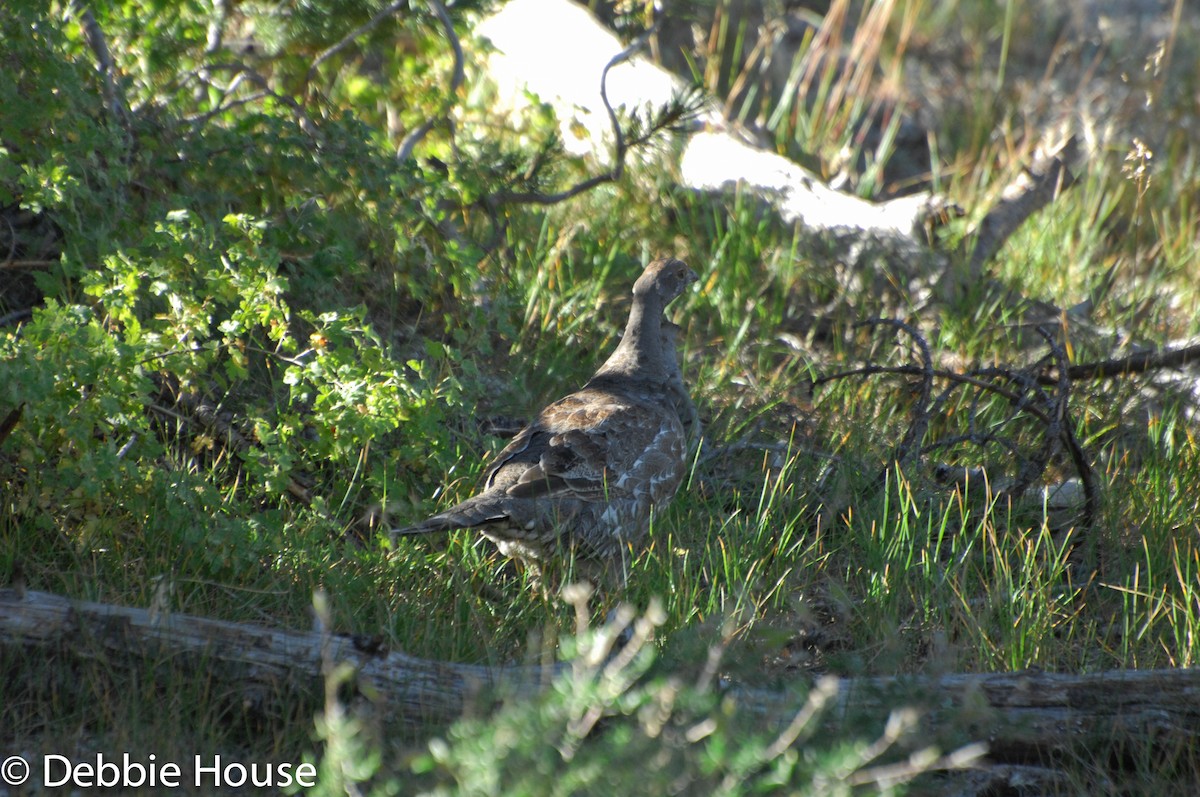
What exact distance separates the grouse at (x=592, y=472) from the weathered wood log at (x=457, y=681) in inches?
30.7

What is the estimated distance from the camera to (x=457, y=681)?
10.1ft

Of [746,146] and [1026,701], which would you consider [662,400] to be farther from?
[746,146]

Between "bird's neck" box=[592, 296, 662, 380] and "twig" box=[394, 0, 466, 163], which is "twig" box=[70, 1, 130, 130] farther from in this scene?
"bird's neck" box=[592, 296, 662, 380]

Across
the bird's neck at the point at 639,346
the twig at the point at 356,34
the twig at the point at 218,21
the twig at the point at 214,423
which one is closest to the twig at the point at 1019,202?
the bird's neck at the point at 639,346

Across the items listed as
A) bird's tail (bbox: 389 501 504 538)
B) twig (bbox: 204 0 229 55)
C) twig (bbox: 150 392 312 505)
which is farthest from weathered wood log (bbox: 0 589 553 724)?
twig (bbox: 204 0 229 55)

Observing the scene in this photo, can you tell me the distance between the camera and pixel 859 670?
3.18 metres

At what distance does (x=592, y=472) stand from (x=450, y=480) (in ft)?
2.10

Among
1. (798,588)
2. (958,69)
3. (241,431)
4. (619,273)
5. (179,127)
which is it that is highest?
(958,69)

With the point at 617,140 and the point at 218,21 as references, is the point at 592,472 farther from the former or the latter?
the point at 218,21

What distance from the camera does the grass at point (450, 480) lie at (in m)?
3.45

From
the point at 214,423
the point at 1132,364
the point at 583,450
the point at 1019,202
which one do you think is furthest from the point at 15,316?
the point at 1019,202

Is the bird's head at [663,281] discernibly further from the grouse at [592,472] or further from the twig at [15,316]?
the twig at [15,316]

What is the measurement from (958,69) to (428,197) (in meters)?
6.97

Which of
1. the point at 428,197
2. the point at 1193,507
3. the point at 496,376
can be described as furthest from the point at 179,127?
the point at 1193,507
